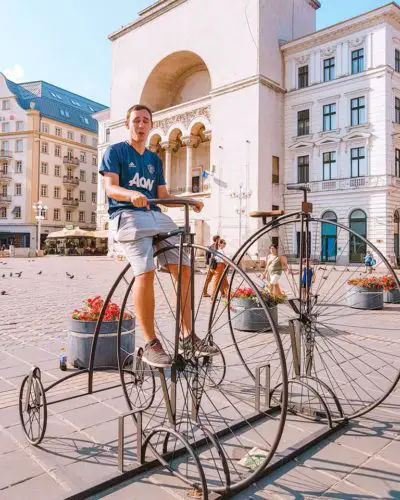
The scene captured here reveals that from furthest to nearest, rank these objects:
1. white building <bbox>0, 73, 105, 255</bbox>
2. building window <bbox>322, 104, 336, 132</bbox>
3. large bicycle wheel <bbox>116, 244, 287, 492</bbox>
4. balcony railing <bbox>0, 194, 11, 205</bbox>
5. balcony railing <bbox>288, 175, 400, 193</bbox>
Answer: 1. balcony railing <bbox>0, 194, 11, 205</bbox>
2. white building <bbox>0, 73, 105, 255</bbox>
3. building window <bbox>322, 104, 336, 132</bbox>
4. balcony railing <bbox>288, 175, 400, 193</bbox>
5. large bicycle wheel <bbox>116, 244, 287, 492</bbox>

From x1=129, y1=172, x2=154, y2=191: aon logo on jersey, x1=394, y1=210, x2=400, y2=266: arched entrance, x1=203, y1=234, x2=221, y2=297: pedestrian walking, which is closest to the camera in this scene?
x1=203, y1=234, x2=221, y2=297: pedestrian walking

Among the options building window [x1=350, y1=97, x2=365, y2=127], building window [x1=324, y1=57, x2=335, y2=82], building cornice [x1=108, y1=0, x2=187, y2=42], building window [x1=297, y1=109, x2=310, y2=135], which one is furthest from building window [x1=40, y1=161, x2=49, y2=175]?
building window [x1=350, y1=97, x2=365, y2=127]

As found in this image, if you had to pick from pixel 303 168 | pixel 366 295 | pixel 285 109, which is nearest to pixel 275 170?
pixel 303 168

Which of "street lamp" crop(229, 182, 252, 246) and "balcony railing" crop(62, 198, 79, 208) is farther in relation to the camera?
"balcony railing" crop(62, 198, 79, 208)

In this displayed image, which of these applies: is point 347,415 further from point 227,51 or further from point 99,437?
point 227,51

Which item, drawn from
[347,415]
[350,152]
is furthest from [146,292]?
[350,152]

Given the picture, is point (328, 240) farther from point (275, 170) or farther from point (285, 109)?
point (285, 109)

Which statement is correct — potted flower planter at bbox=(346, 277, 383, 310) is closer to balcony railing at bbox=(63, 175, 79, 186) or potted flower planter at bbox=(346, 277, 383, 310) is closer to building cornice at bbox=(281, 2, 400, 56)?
building cornice at bbox=(281, 2, 400, 56)

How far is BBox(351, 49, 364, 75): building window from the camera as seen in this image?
111ft

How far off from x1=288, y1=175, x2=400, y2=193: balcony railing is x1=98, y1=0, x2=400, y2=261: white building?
0.08 meters

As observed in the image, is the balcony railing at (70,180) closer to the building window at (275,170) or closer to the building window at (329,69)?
the building window at (275,170)

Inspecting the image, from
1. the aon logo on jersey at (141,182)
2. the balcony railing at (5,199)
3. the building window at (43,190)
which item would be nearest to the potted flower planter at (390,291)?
the aon logo on jersey at (141,182)

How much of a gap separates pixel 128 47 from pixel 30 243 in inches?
1240

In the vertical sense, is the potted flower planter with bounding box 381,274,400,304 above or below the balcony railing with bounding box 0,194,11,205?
below
